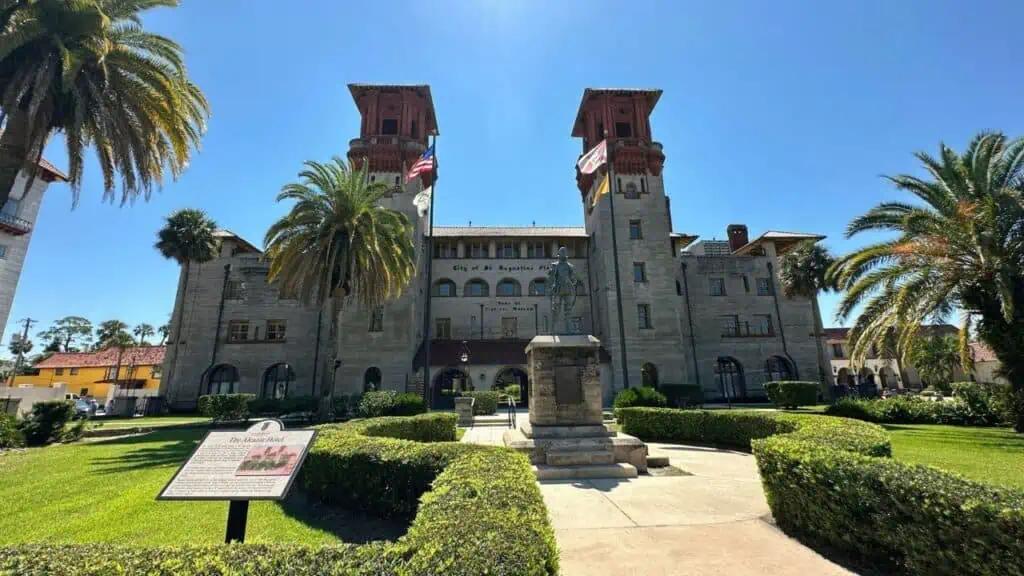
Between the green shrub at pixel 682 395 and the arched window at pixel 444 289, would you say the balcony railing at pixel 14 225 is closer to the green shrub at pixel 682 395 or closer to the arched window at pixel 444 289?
the arched window at pixel 444 289

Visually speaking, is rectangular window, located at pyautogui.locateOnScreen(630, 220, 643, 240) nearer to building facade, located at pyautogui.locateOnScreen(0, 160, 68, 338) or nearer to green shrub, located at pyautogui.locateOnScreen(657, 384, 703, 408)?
green shrub, located at pyautogui.locateOnScreen(657, 384, 703, 408)

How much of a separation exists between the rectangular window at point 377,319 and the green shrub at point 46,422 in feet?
52.6

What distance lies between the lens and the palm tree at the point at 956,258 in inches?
537

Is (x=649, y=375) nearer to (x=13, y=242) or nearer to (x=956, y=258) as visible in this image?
(x=956, y=258)

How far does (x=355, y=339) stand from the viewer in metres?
30.9

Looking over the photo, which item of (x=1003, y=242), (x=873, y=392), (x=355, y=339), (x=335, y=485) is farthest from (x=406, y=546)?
(x=873, y=392)

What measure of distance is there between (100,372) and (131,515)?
232ft

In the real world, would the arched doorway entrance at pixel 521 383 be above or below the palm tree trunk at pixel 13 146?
below

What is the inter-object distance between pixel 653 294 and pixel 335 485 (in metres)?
30.0

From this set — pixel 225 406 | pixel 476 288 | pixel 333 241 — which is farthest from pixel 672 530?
pixel 476 288

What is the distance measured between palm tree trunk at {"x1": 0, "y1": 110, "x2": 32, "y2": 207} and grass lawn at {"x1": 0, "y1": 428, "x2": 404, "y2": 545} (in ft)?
21.7

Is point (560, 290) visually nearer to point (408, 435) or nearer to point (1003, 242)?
point (408, 435)

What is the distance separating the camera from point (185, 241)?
32531 millimetres

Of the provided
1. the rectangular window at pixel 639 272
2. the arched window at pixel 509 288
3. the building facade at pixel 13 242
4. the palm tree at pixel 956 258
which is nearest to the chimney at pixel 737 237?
the rectangular window at pixel 639 272
